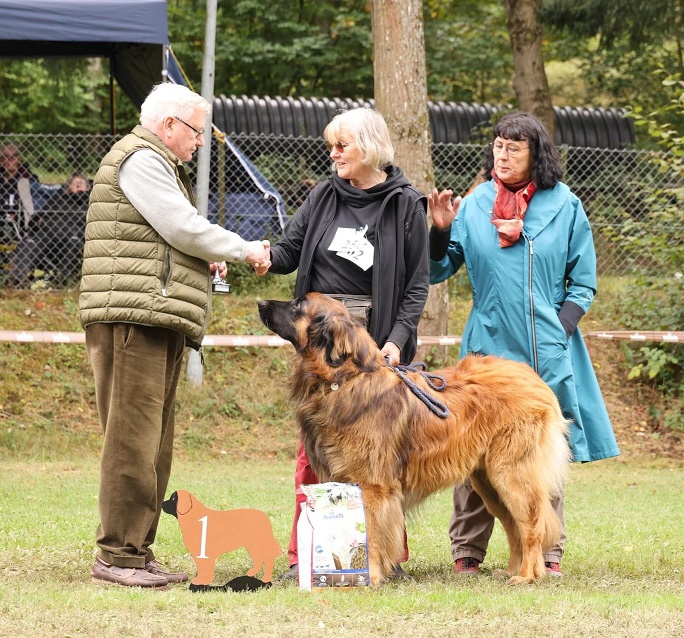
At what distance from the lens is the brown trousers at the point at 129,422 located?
4.52 metres

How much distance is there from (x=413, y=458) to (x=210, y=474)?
14.4ft

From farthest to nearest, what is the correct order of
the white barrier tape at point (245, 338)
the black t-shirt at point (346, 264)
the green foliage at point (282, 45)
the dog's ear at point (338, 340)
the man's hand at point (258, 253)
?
the green foliage at point (282, 45)
the white barrier tape at point (245, 338)
the black t-shirt at point (346, 264)
the man's hand at point (258, 253)
the dog's ear at point (338, 340)

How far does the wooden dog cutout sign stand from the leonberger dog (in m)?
0.40

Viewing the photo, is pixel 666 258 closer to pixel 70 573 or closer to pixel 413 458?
pixel 413 458

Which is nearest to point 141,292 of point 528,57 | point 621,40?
point 528,57

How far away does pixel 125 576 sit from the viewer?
460cm

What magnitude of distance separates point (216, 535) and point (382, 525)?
0.74 metres

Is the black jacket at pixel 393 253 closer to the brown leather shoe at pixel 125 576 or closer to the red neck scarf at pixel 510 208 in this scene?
the red neck scarf at pixel 510 208

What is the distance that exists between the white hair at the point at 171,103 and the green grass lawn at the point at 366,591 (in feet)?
6.84

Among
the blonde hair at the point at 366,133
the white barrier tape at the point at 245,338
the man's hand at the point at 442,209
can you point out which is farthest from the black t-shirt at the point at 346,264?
the white barrier tape at the point at 245,338

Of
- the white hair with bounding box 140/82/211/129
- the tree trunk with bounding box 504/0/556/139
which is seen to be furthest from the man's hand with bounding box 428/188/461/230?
the tree trunk with bounding box 504/0/556/139

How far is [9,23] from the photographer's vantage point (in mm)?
9336

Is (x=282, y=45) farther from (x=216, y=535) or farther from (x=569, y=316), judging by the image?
(x=216, y=535)

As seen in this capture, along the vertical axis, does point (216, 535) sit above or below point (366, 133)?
below
